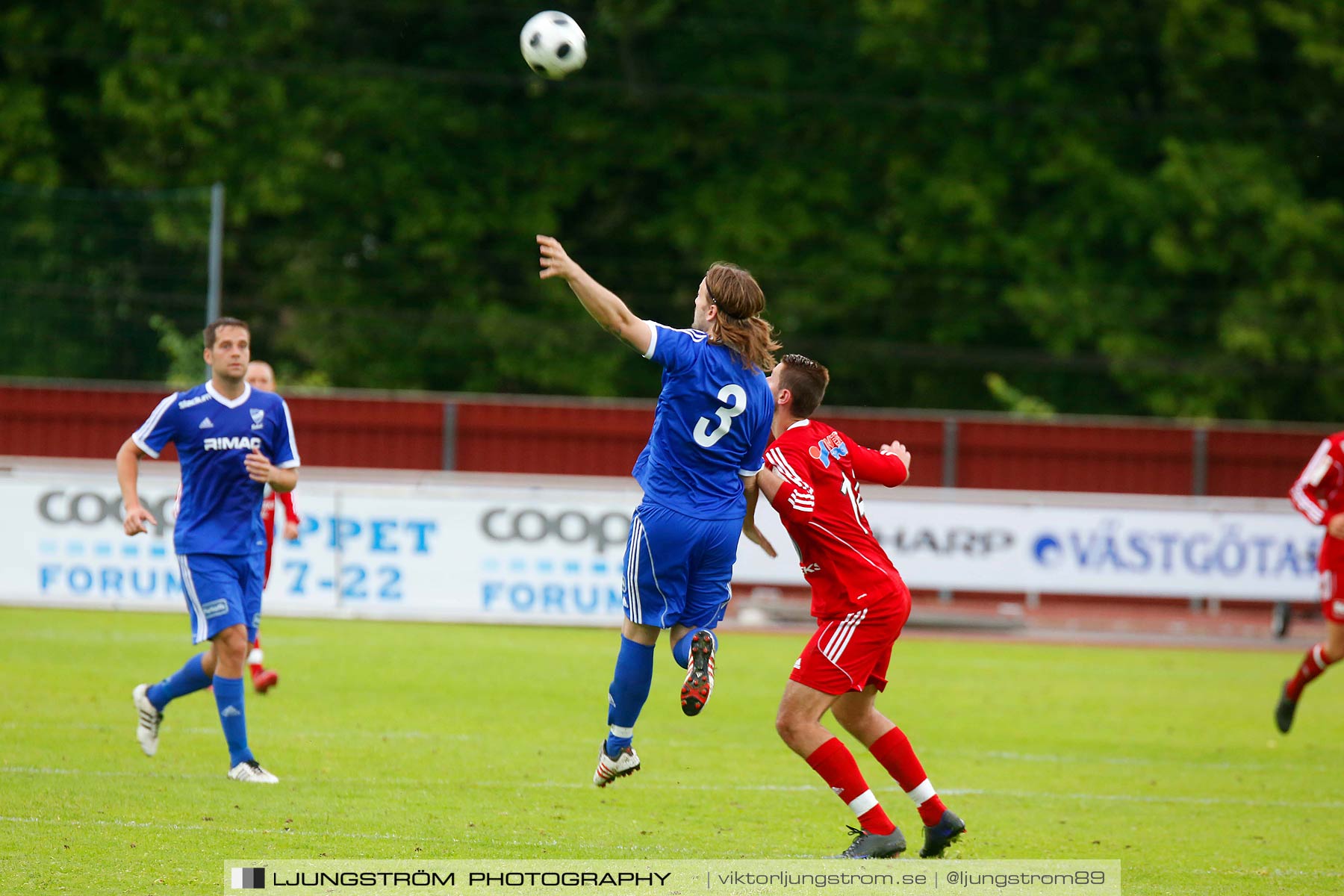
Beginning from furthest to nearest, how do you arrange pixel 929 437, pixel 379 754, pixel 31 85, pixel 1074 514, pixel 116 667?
pixel 31 85 → pixel 929 437 → pixel 1074 514 → pixel 116 667 → pixel 379 754

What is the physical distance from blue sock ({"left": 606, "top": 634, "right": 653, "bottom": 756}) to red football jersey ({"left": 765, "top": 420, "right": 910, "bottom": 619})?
79 cm

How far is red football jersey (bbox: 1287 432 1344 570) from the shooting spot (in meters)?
10.7

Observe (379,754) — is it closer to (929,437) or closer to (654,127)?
(929,437)

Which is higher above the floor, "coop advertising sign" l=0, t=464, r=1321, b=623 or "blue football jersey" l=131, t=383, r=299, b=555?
"blue football jersey" l=131, t=383, r=299, b=555

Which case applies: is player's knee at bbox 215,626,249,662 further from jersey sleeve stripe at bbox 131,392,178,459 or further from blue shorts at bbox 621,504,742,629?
blue shorts at bbox 621,504,742,629

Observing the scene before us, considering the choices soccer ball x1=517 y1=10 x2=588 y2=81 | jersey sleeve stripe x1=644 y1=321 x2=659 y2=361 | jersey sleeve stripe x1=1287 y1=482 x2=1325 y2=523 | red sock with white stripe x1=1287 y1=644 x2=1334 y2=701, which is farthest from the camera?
red sock with white stripe x1=1287 y1=644 x2=1334 y2=701

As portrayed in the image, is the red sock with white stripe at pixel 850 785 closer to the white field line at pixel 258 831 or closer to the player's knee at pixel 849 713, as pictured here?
the player's knee at pixel 849 713

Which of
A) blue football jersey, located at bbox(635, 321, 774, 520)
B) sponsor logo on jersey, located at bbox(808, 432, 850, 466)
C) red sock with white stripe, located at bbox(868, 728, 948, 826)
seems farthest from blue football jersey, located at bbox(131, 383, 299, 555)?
red sock with white stripe, located at bbox(868, 728, 948, 826)

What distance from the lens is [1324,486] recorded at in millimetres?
→ 10797

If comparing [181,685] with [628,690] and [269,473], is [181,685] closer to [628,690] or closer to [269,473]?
[269,473]

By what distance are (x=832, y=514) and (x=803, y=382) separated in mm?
610

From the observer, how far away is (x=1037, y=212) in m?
32.3

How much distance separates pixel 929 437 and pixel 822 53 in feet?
41.9

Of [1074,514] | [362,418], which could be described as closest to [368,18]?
[362,418]
